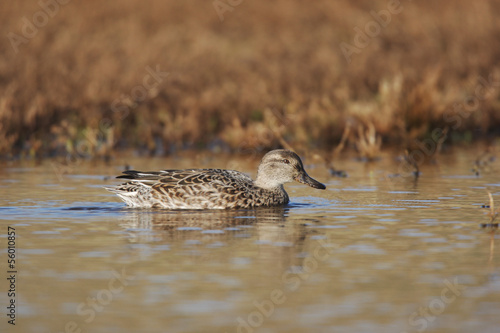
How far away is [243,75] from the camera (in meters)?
23.3

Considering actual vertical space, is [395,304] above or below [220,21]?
below

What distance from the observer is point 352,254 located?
27.3 ft

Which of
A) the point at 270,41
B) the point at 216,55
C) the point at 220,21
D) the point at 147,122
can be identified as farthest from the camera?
the point at 220,21

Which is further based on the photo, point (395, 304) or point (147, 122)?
point (147, 122)

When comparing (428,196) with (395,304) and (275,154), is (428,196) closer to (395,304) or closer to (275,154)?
(275,154)

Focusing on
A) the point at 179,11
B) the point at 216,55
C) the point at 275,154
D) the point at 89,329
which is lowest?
the point at 89,329

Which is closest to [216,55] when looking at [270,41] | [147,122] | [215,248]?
[270,41]

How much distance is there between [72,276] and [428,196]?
19.6 feet
